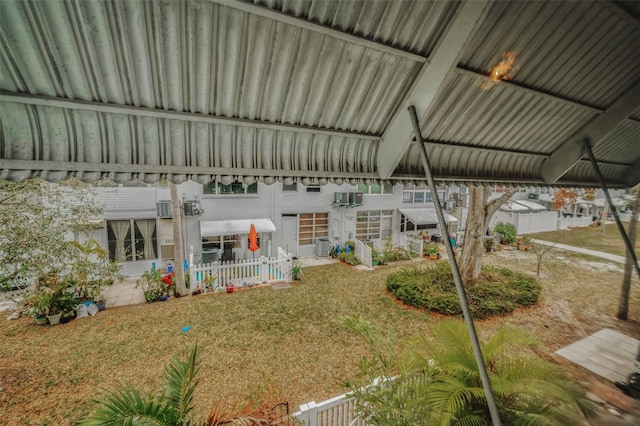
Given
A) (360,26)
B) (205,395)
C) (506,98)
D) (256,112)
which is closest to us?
(360,26)

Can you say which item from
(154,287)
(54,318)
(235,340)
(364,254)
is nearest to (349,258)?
(364,254)

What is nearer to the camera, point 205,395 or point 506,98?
point 506,98

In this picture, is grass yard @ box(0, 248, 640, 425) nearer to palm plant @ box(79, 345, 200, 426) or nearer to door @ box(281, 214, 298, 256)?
palm plant @ box(79, 345, 200, 426)

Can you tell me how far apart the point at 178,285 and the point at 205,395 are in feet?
14.7

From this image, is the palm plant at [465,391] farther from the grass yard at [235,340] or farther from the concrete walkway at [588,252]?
the concrete walkway at [588,252]

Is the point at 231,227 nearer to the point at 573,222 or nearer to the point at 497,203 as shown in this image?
the point at 497,203

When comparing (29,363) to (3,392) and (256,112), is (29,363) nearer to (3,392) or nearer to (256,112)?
(3,392)

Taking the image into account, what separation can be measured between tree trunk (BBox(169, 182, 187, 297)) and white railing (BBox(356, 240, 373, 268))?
23.5 ft

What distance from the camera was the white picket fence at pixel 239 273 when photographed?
8219mm

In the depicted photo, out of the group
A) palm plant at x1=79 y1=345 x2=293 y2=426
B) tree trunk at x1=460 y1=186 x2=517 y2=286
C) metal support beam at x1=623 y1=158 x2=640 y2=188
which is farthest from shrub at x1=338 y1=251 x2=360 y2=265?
palm plant at x1=79 y1=345 x2=293 y2=426

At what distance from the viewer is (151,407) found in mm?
2223

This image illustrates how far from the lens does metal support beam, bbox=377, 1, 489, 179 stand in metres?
A: 1.81

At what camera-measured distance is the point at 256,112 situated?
7.28 feet

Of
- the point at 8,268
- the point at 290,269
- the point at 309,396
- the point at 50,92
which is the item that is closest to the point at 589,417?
the point at 309,396
